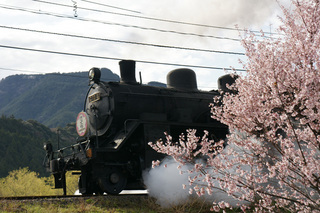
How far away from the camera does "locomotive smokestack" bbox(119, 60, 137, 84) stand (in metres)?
12.0

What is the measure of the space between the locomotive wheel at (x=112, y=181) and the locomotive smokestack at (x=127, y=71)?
307cm

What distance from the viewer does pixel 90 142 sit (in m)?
11.5

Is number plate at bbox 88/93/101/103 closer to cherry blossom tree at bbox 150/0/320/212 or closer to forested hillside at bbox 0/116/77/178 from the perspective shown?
cherry blossom tree at bbox 150/0/320/212

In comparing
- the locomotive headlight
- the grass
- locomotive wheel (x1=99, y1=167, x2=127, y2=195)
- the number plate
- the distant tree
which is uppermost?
the locomotive headlight

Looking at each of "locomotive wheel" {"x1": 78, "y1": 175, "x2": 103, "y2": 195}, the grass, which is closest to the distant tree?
"locomotive wheel" {"x1": 78, "y1": 175, "x2": 103, "y2": 195}

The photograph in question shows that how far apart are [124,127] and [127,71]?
242 cm

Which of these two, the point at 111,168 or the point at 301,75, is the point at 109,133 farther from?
the point at 301,75

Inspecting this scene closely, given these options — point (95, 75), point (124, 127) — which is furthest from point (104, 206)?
point (95, 75)

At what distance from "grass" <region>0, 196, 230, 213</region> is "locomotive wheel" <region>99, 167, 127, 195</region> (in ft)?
Answer: 3.31

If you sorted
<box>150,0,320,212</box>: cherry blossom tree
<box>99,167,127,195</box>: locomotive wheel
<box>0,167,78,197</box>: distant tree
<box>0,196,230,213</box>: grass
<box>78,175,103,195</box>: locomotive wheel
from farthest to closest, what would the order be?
→ 1. <box>0,167,78,197</box>: distant tree
2. <box>78,175,103,195</box>: locomotive wheel
3. <box>99,167,127,195</box>: locomotive wheel
4. <box>0,196,230,213</box>: grass
5. <box>150,0,320,212</box>: cherry blossom tree

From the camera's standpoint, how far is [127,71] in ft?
39.8

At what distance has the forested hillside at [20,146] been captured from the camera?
210ft

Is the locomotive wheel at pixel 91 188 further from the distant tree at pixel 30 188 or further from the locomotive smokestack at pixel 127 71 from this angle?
the distant tree at pixel 30 188

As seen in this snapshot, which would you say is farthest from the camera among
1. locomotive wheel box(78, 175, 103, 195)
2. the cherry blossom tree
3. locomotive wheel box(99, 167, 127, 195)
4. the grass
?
locomotive wheel box(78, 175, 103, 195)
